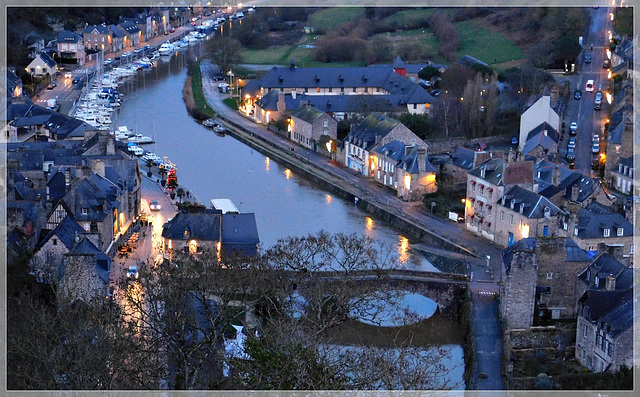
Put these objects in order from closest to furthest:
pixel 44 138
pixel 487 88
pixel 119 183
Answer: pixel 119 183, pixel 44 138, pixel 487 88

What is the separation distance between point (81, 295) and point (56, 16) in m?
45.0

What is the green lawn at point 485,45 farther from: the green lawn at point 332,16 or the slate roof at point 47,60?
the slate roof at point 47,60

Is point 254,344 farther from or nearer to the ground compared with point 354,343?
farther from the ground

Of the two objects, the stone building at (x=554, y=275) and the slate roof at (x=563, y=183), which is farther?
the slate roof at (x=563, y=183)

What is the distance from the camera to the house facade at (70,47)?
171 ft

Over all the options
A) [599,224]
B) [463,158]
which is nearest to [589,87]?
[463,158]

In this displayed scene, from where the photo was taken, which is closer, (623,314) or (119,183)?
(623,314)

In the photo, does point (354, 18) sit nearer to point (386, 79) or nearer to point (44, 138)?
point (386, 79)

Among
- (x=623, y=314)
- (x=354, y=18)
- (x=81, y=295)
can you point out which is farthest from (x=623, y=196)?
(x=354, y=18)

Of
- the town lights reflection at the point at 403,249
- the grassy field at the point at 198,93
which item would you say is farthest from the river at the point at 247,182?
the grassy field at the point at 198,93

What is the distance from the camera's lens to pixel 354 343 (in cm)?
1875

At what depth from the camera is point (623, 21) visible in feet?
159

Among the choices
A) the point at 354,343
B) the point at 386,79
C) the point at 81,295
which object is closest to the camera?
the point at 81,295

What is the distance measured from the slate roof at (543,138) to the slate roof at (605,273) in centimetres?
958
